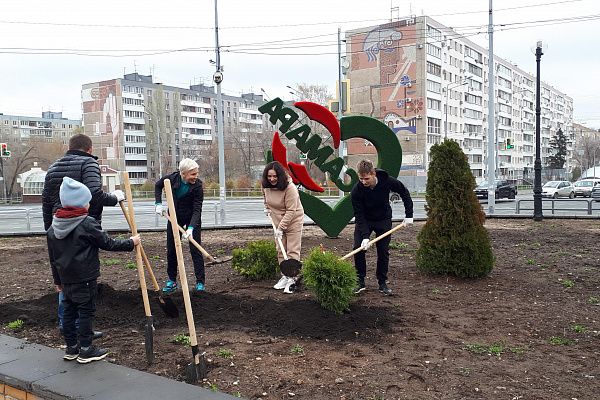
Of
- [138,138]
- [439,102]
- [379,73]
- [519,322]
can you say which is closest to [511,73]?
[439,102]

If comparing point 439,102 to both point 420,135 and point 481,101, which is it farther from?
point 481,101

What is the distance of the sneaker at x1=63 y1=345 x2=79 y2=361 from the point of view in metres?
4.07

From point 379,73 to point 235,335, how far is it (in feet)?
183

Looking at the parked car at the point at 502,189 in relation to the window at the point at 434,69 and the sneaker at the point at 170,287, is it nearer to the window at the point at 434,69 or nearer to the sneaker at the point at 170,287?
the window at the point at 434,69

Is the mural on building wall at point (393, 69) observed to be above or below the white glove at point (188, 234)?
above

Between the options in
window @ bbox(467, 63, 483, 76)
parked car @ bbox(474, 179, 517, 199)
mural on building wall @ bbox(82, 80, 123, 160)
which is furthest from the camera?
mural on building wall @ bbox(82, 80, 123, 160)

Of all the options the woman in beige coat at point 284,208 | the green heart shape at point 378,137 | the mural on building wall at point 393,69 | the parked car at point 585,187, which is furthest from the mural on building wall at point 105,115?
the woman in beige coat at point 284,208

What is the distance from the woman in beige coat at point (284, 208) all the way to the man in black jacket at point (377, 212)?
804mm

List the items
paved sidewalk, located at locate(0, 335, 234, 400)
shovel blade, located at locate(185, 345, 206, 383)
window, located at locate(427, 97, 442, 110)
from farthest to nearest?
window, located at locate(427, 97, 442, 110) → shovel blade, located at locate(185, 345, 206, 383) → paved sidewalk, located at locate(0, 335, 234, 400)

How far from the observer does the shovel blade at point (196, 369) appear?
11.9 feet

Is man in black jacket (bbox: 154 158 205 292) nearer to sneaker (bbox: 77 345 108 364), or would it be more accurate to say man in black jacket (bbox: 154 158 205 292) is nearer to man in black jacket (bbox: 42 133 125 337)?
man in black jacket (bbox: 42 133 125 337)

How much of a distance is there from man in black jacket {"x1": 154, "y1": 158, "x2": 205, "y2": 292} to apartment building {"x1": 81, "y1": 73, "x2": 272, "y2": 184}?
5746 cm

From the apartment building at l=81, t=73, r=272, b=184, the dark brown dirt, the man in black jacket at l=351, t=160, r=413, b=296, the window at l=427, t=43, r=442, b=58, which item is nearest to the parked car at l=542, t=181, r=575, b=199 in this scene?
the window at l=427, t=43, r=442, b=58

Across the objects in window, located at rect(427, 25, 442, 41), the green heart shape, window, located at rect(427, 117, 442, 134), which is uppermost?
window, located at rect(427, 25, 442, 41)
